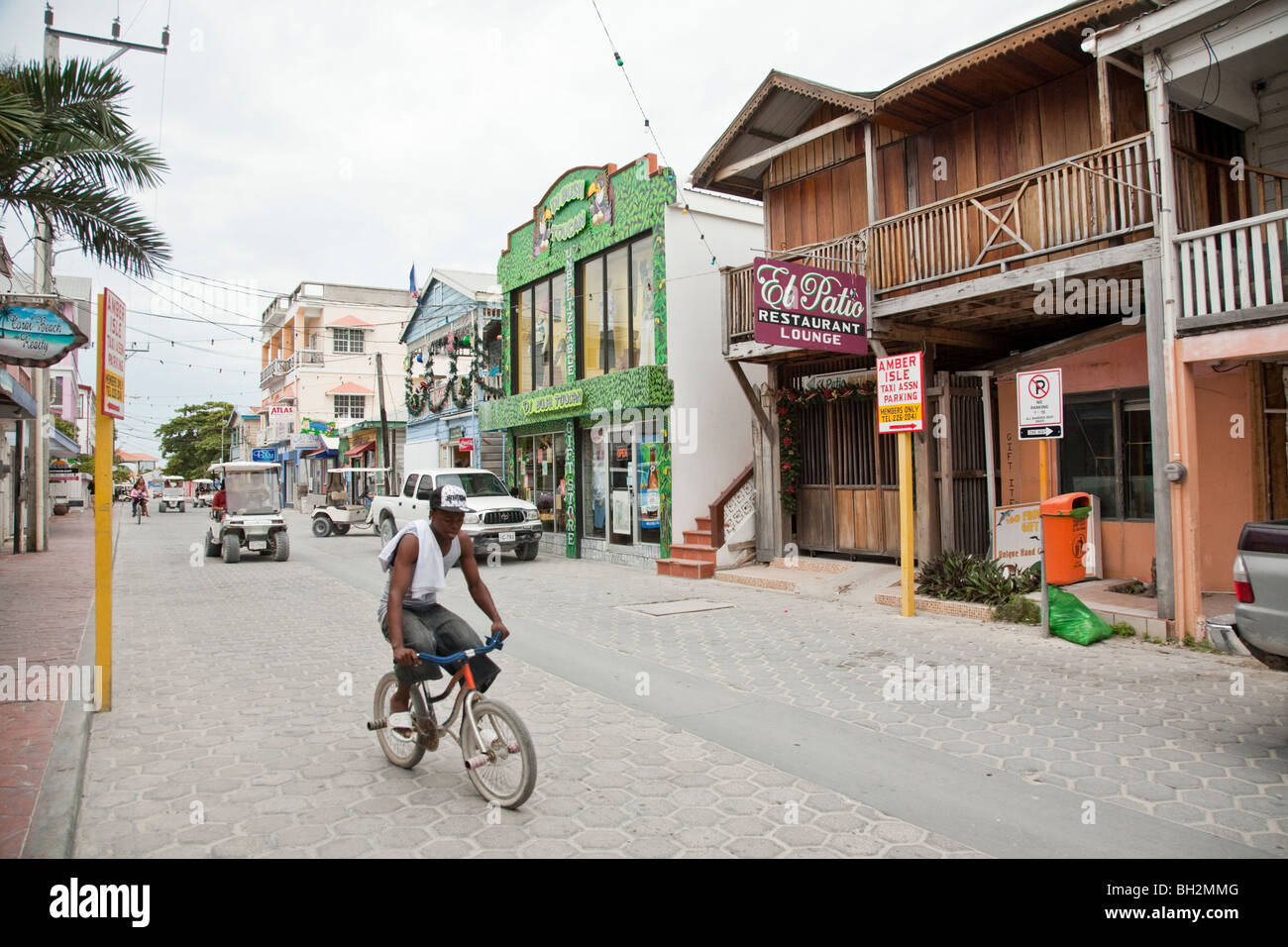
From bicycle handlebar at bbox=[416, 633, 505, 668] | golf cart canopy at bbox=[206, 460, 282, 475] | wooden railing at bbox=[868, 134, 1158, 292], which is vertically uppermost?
wooden railing at bbox=[868, 134, 1158, 292]

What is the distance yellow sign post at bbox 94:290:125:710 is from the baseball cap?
128 inches

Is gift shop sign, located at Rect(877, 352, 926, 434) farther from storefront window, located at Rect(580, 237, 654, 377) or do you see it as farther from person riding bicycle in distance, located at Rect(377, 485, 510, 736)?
person riding bicycle in distance, located at Rect(377, 485, 510, 736)

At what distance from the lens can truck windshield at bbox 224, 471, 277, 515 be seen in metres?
18.8

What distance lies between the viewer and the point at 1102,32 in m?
8.62

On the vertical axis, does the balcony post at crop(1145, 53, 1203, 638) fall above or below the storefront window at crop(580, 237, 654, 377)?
below

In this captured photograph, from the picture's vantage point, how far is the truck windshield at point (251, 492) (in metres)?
18.8

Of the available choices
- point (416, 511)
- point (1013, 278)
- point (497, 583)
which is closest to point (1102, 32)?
point (1013, 278)

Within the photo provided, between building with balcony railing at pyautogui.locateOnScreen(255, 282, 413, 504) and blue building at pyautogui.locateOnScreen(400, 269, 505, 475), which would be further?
building with balcony railing at pyautogui.locateOnScreen(255, 282, 413, 504)

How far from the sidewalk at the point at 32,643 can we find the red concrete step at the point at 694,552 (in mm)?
9106

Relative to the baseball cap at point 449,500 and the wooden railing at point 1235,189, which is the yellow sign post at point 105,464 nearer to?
the baseball cap at point 449,500

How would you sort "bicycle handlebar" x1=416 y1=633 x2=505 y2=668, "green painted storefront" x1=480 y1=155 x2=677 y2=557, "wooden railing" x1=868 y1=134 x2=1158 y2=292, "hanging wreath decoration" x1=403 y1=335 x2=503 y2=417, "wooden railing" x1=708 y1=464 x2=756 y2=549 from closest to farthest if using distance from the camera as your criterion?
"bicycle handlebar" x1=416 y1=633 x2=505 y2=668, "wooden railing" x1=868 y1=134 x2=1158 y2=292, "wooden railing" x1=708 y1=464 x2=756 y2=549, "green painted storefront" x1=480 y1=155 x2=677 y2=557, "hanging wreath decoration" x1=403 y1=335 x2=503 y2=417

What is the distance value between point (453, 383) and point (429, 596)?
2113 centimetres

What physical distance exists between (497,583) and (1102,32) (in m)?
11.1

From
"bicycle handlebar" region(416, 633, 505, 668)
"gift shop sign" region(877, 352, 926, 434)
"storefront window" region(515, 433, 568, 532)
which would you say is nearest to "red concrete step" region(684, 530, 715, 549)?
"storefront window" region(515, 433, 568, 532)
